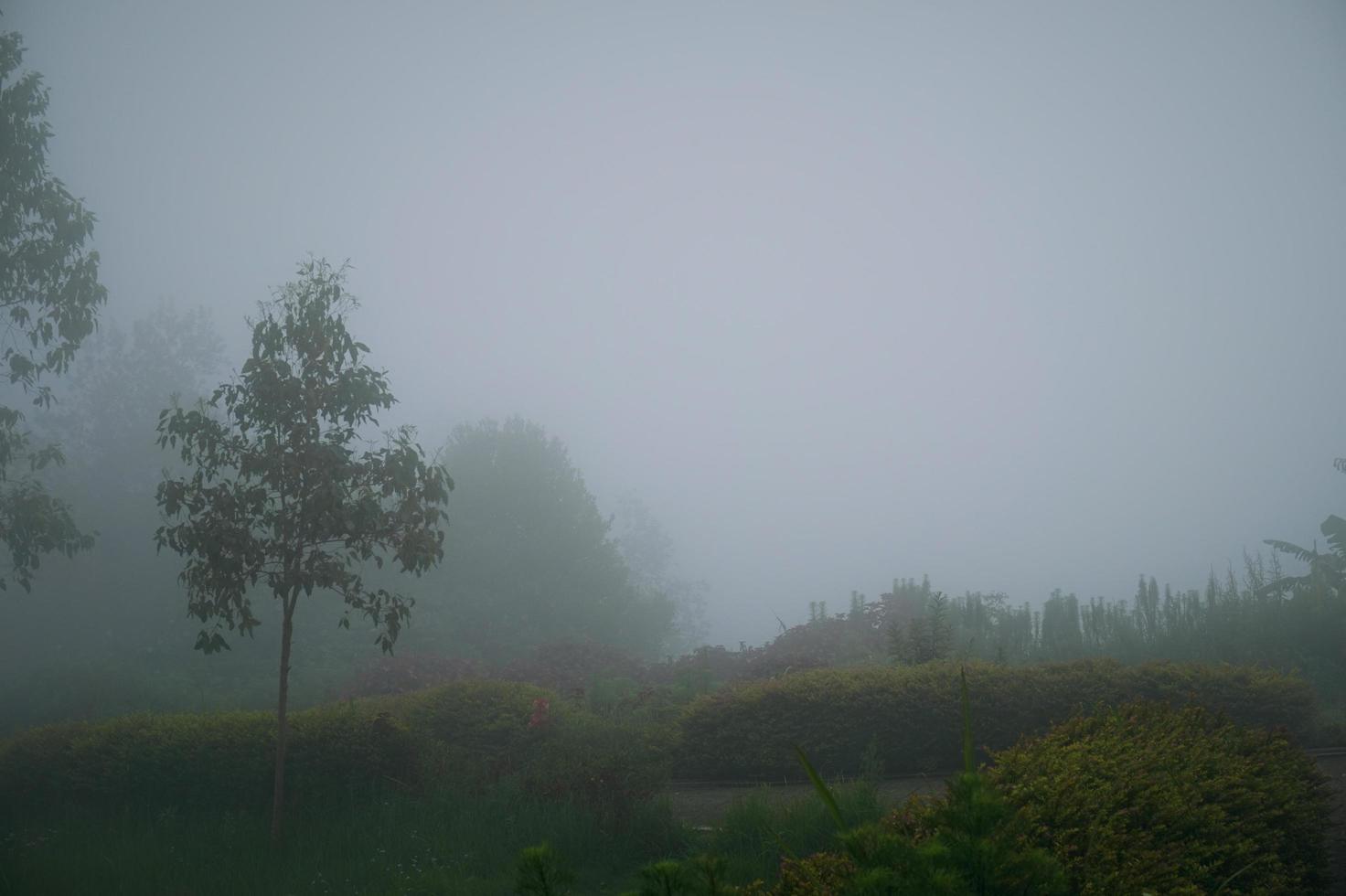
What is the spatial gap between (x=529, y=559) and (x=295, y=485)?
2054cm

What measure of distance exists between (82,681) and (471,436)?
51.5 ft

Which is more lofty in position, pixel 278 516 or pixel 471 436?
pixel 471 436

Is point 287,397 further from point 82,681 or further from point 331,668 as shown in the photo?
point 82,681

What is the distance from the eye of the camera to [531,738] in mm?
10242

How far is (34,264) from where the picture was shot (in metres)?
12.8

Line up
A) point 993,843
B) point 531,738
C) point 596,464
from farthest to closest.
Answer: point 596,464
point 531,738
point 993,843

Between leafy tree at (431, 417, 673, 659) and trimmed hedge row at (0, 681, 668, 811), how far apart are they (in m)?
14.8

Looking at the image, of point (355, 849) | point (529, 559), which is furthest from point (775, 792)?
point (529, 559)

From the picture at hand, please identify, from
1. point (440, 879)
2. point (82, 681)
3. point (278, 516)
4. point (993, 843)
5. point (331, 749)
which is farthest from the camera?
point (82, 681)

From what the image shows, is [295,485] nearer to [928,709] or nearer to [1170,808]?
[928,709]

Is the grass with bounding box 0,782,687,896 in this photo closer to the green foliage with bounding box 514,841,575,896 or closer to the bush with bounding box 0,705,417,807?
the bush with bounding box 0,705,417,807

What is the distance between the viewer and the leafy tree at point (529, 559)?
2647 centimetres

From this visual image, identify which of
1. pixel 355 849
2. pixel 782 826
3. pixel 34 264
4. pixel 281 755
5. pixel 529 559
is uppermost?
pixel 34 264

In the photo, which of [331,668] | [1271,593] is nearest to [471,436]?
[331,668]
